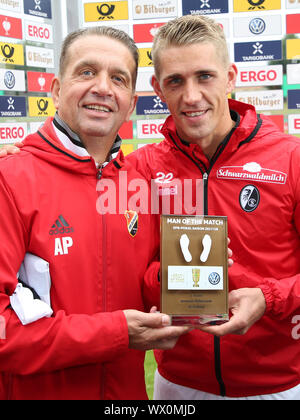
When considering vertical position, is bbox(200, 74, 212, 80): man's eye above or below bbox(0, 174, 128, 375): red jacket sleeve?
above

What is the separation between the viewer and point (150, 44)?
556 centimetres

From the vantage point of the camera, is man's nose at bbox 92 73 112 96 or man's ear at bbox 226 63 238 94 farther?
man's ear at bbox 226 63 238 94

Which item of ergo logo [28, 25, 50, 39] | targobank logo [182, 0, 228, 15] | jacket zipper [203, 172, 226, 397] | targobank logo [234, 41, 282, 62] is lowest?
jacket zipper [203, 172, 226, 397]

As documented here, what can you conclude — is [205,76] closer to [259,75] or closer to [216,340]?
[216,340]

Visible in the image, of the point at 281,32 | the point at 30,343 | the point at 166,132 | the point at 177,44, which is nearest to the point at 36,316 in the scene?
the point at 30,343

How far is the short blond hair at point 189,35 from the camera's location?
1.59 metres

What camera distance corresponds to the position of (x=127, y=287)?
146 centimetres

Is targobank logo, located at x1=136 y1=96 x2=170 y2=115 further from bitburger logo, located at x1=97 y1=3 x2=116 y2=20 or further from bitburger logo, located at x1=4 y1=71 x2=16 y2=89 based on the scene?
bitburger logo, located at x1=4 y1=71 x2=16 y2=89

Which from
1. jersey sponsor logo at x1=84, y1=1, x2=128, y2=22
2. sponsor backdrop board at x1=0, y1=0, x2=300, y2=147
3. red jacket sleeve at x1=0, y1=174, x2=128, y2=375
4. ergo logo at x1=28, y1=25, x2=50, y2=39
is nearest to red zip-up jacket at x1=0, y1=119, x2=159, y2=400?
red jacket sleeve at x1=0, y1=174, x2=128, y2=375

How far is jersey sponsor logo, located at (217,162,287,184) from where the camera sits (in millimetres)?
1595

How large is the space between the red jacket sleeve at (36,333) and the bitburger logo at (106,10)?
473 centimetres

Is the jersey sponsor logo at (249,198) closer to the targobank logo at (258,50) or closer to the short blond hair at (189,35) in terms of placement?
the short blond hair at (189,35)
